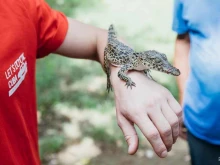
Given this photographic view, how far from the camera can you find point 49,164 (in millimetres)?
3924

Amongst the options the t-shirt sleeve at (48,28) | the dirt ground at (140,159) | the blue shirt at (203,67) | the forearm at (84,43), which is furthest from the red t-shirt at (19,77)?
the dirt ground at (140,159)

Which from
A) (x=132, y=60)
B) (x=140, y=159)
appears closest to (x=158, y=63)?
(x=132, y=60)

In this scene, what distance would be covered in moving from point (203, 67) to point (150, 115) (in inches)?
33.5

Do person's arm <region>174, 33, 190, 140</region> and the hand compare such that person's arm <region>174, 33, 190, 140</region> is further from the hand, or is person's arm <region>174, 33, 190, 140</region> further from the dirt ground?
the dirt ground

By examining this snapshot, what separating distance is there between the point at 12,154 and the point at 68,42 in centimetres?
57

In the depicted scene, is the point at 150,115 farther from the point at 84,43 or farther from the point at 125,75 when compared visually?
the point at 84,43

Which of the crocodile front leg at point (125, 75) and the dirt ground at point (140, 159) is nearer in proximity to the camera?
the crocodile front leg at point (125, 75)

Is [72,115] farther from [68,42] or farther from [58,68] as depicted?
[68,42]

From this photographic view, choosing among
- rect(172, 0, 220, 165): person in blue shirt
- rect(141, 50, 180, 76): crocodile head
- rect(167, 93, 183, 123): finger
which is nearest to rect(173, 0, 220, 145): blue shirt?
rect(172, 0, 220, 165): person in blue shirt

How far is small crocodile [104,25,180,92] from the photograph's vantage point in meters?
1.69

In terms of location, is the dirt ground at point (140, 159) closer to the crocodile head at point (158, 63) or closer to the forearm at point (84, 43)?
the forearm at point (84, 43)

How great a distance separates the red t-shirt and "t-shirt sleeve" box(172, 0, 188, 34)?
85 cm

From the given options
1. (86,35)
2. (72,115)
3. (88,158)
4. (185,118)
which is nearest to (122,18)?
(72,115)

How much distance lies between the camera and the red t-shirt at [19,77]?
59.4 inches
